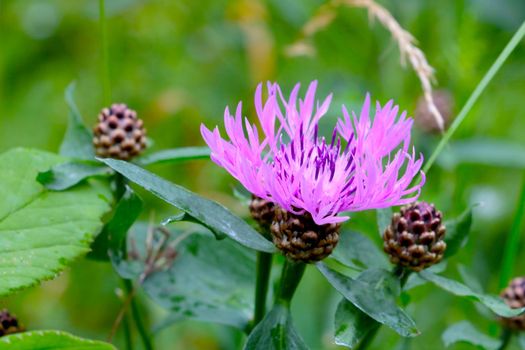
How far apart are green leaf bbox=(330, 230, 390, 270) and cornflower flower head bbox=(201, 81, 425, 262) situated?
11cm

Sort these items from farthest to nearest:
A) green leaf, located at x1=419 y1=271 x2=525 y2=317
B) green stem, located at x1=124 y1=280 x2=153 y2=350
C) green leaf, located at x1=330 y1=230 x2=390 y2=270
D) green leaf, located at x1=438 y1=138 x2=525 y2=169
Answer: green leaf, located at x1=438 y1=138 x2=525 y2=169 → green stem, located at x1=124 y1=280 x2=153 y2=350 → green leaf, located at x1=330 y1=230 x2=390 y2=270 → green leaf, located at x1=419 y1=271 x2=525 y2=317

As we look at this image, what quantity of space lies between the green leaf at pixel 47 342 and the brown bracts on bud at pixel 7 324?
0.54 feet

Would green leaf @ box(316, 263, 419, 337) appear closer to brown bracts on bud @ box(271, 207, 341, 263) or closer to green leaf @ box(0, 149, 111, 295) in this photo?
brown bracts on bud @ box(271, 207, 341, 263)

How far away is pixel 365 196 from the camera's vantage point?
2.72 ft

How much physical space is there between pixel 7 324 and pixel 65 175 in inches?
7.8

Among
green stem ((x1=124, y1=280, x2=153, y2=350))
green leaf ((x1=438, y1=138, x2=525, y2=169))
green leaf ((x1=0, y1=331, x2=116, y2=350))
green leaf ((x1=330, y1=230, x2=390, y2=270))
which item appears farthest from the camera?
green leaf ((x1=438, y1=138, x2=525, y2=169))

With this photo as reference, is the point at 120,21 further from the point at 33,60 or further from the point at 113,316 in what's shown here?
the point at 113,316

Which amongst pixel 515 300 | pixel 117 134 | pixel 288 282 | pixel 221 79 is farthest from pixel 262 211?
pixel 221 79

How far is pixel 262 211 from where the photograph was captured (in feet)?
3.16

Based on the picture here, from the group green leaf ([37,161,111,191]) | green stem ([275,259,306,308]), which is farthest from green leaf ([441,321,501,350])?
green leaf ([37,161,111,191])

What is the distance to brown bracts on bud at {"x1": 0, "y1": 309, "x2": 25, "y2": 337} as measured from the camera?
0.97m

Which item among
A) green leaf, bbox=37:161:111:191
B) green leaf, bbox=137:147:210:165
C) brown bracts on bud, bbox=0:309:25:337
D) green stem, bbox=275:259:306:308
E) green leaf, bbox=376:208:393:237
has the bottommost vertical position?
brown bracts on bud, bbox=0:309:25:337

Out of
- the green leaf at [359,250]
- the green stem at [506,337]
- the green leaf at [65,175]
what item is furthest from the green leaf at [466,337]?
the green leaf at [65,175]

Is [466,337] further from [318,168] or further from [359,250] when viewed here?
[318,168]
